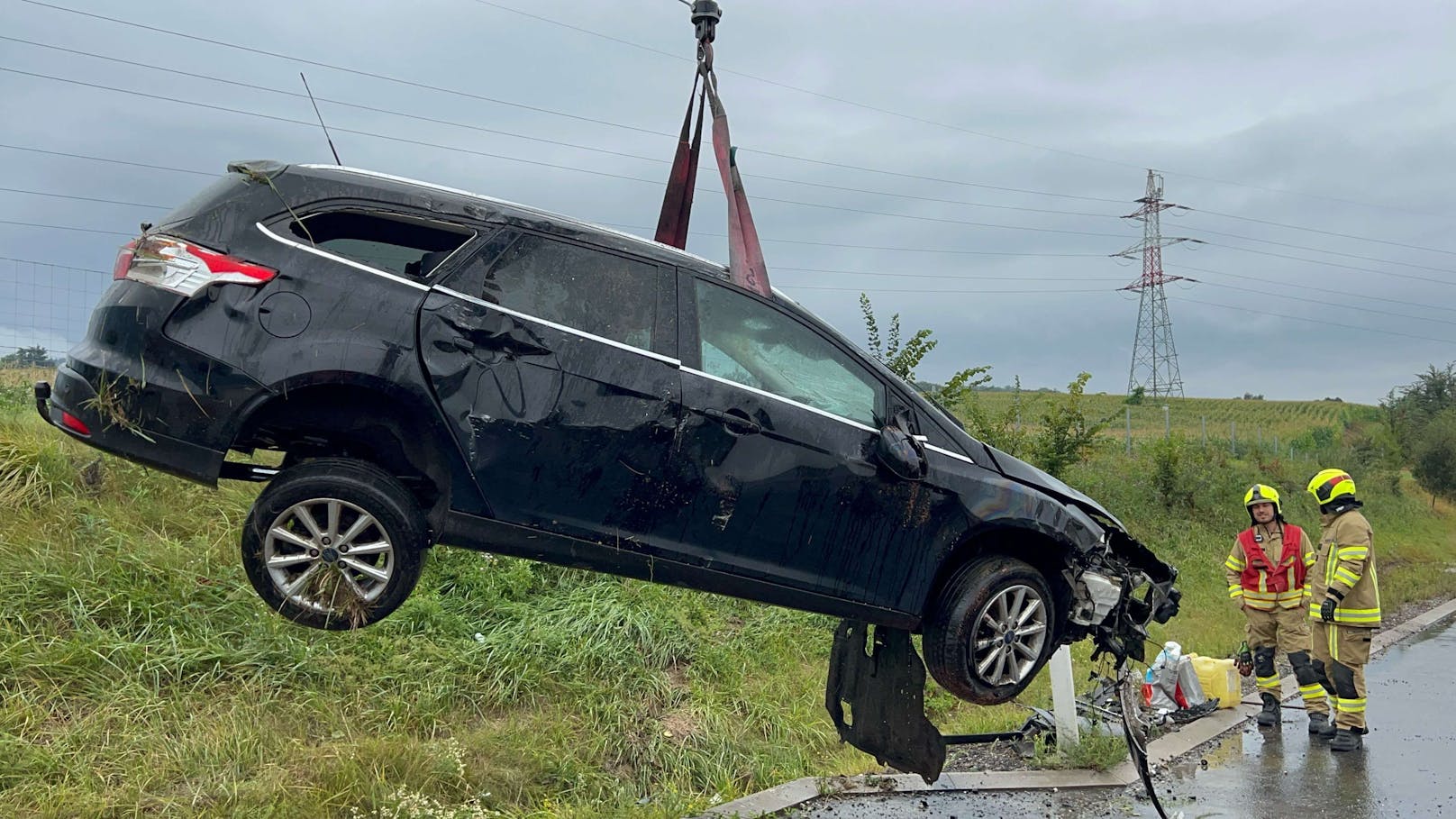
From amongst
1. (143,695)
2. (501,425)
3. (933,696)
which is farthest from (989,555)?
(933,696)

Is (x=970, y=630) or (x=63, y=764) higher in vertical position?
(x=970, y=630)

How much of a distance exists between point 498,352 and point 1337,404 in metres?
67.5

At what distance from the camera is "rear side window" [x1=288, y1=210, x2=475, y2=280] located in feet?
13.0

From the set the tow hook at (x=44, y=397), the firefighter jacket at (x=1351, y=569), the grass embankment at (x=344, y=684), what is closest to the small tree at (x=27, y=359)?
the grass embankment at (x=344, y=684)

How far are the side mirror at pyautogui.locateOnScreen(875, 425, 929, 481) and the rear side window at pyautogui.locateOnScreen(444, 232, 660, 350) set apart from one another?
1.12 meters

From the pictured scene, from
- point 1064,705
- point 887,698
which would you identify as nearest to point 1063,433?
point 1064,705

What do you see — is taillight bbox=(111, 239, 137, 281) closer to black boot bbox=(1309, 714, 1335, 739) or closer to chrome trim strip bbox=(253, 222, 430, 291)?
chrome trim strip bbox=(253, 222, 430, 291)

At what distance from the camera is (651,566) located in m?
4.20

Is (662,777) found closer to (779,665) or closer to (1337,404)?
(779,665)

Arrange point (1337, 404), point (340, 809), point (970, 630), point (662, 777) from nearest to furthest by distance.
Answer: point (970, 630) < point (340, 809) < point (662, 777) < point (1337, 404)

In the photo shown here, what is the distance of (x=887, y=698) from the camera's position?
6.29 m

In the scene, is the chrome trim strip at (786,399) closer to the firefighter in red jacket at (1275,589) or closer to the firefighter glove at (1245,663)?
the firefighter in red jacket at (1275,589)

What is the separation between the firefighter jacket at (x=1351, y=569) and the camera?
10.2m

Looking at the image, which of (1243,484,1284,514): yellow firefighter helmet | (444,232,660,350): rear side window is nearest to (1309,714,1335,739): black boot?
(1243,484,1284,514): yellow firefighter helmet
